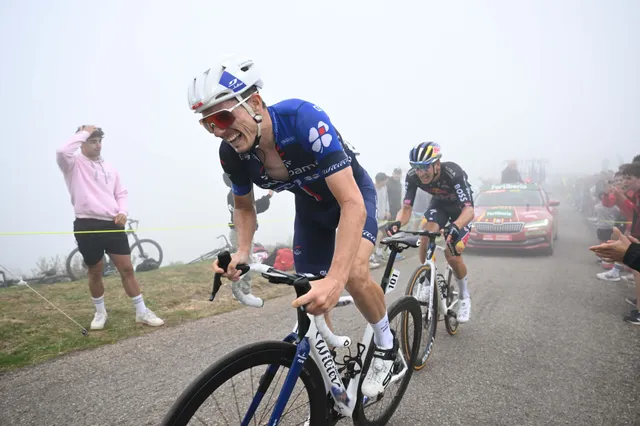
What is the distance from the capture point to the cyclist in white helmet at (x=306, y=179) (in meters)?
1.86

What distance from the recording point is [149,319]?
15.2 feet

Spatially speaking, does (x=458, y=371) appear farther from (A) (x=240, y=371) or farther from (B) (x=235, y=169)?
(B) (x=235, y=169)

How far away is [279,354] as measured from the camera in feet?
5.86

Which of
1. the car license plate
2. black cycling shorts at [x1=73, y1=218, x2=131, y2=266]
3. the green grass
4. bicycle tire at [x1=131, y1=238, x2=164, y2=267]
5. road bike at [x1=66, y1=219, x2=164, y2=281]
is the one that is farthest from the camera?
the car license plate

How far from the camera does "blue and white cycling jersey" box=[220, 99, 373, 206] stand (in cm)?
201

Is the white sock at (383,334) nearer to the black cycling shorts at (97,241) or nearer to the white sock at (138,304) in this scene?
the white sock at (138,304)

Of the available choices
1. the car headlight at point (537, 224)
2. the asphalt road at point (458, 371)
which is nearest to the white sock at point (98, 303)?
the asphalt road at point (458, 371)

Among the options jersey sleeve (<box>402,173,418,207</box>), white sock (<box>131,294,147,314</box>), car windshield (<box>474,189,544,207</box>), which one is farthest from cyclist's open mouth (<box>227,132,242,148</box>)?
car windshield (<box>474,189,544,207</box>)

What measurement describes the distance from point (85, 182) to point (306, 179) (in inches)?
135

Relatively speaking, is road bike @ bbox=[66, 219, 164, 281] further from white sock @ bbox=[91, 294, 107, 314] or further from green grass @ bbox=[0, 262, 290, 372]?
white sock @ bbox=[91, 294, 107, 314]

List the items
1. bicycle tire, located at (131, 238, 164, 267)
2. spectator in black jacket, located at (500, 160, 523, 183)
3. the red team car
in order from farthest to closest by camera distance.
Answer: spectator in black jacket, located at (500, 160, 523, 183) < the red team car < bicycle tire, located at (131, 238, 164, 267)

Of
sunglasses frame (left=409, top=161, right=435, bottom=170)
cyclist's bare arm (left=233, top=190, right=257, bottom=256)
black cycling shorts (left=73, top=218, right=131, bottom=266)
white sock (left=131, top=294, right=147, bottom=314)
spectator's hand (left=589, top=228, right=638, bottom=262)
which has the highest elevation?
sunglasses frame (left=409, top=161, right=435, bottom=170)

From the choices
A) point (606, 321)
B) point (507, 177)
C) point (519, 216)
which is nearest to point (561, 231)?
point (507, 177)

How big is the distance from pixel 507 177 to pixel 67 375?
16.6 m
